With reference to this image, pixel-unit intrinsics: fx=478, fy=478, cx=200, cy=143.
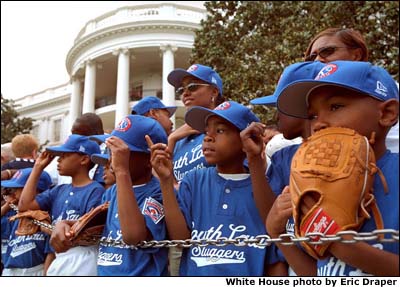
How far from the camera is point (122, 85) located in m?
21.3

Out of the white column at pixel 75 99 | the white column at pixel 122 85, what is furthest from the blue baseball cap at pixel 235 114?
the white column at pixel 75 99

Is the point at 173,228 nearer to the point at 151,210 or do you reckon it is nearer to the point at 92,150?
the point at 151,210

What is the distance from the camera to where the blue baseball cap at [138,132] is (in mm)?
2309

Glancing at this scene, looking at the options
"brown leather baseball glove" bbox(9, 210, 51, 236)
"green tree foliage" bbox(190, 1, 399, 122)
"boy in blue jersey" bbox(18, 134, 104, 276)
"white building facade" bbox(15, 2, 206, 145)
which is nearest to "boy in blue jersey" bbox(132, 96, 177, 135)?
"boy in blue jersey" bbox(18, 134, 104, 276)

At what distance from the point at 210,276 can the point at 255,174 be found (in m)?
0.44

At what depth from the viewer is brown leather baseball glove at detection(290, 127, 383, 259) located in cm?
114

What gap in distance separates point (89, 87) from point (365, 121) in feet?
71.8

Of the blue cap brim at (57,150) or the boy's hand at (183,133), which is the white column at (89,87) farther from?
the boy's hand at (183,133)

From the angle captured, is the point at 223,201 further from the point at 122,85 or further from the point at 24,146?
the point at 122,85

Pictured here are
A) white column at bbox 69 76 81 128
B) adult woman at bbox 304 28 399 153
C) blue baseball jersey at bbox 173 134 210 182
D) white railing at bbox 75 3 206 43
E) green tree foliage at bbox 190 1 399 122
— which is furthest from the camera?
white column at bbox 69 76 81 128

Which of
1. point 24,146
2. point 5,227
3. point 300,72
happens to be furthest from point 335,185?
point 24,146

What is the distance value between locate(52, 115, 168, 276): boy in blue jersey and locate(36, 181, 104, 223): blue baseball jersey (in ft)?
0.85

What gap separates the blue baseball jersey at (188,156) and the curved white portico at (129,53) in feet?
55.2

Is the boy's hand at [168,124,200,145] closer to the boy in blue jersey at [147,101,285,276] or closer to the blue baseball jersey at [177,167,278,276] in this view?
the boy in blue jersey at [147,101,285,276]
